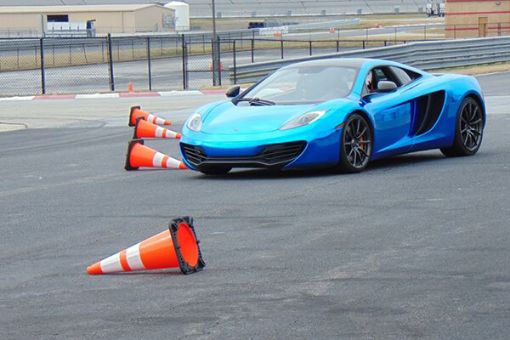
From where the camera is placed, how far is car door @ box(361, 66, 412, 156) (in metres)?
12.1

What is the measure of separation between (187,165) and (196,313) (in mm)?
6075

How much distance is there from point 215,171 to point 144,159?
116cm

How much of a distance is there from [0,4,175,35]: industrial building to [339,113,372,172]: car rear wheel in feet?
227

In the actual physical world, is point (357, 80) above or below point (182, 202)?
above

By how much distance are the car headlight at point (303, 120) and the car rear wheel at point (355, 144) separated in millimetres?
307

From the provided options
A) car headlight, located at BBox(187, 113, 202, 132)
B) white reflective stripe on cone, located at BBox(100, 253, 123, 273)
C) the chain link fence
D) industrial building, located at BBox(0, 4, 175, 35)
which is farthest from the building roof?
white reflective stripe on cone, located at BBox(100, 253, 123, 273)

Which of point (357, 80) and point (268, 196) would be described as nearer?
point (268, 196)

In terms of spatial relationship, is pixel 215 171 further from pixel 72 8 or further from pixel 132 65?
pixel 72 8

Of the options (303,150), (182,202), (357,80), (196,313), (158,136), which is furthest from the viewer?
(158,136)

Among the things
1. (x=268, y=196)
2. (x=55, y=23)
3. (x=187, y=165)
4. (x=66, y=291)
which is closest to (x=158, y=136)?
(x=187, y=165)

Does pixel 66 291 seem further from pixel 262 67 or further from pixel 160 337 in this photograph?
pixel 262 67

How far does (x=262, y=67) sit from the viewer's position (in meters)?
35.2

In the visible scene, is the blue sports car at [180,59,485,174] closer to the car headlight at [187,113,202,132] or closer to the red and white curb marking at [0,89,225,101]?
the car headlight at [187,113,202,132]

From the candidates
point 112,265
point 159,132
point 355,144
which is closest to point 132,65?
point 159,132
